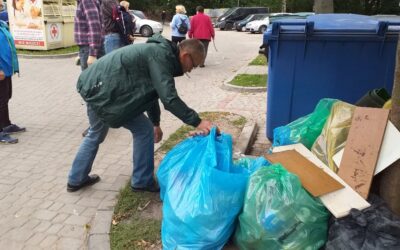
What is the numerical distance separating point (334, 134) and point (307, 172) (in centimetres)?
42

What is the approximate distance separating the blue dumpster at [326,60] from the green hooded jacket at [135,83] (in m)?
1.65

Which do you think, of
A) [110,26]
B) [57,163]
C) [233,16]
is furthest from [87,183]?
[233,16]

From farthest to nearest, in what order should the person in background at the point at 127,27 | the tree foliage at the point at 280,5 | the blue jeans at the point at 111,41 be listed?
the tree foliage at the point at 280,5 → the person in background at the point at 127,27 → the blue jeans at the point at 111,41

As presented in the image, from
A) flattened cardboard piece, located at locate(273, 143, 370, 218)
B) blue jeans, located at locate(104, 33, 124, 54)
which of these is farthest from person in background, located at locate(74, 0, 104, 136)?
flattened cardboard piece, located at locate(273, 143, 370, 218)

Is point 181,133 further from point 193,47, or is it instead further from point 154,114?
point 193,47

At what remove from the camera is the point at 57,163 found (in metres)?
4.82

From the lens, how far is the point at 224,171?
120 inches

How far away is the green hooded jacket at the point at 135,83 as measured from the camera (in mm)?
3125

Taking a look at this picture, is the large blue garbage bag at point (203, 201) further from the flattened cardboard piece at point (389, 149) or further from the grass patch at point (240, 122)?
the grass patch at point (240, 122)

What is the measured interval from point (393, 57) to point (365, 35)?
36 cm

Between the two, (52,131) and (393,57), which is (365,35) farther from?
(52,131)

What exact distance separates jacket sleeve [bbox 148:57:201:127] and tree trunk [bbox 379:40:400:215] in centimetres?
140

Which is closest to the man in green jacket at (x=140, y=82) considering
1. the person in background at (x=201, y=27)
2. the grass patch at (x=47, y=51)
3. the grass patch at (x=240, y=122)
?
the grass patch at (x=240, y=122)

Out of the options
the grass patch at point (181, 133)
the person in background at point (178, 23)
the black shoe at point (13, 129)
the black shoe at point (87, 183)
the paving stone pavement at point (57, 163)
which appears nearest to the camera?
the paving stone pavement at point (57, 163)
